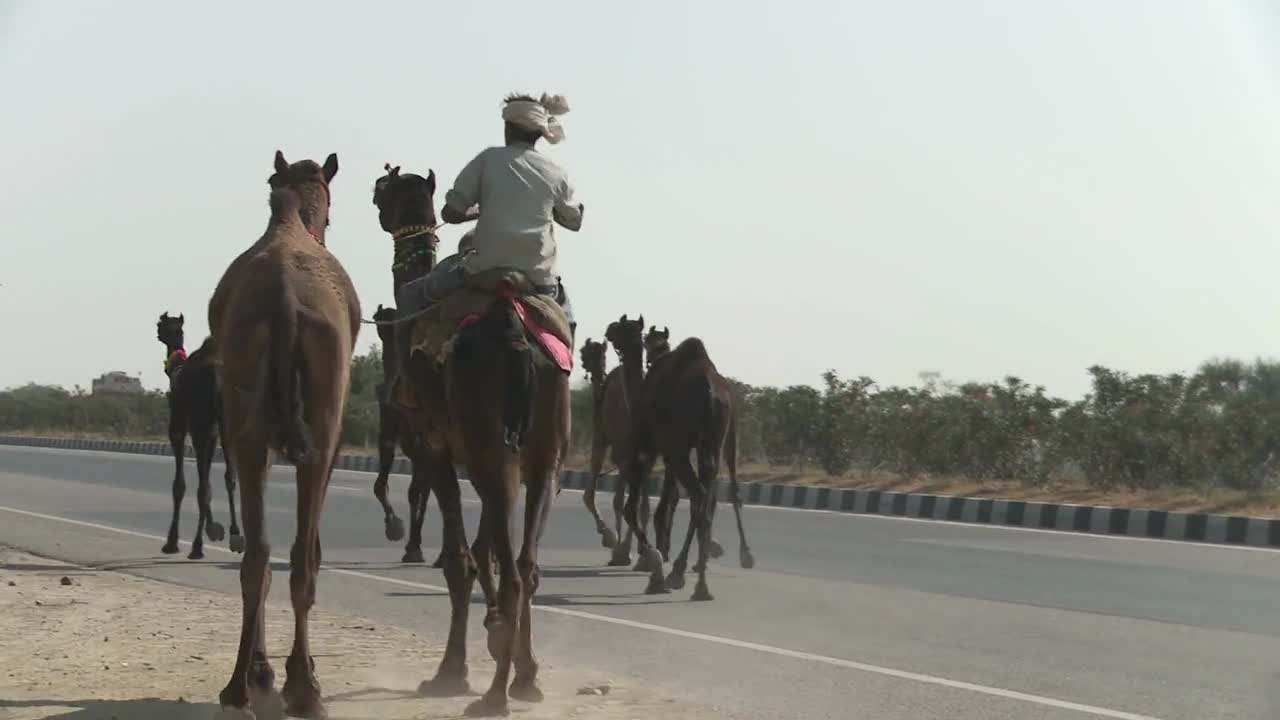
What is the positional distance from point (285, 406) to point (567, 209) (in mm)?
1567

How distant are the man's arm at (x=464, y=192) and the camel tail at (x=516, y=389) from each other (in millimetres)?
691

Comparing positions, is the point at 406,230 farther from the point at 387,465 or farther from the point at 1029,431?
the point at 1029,431

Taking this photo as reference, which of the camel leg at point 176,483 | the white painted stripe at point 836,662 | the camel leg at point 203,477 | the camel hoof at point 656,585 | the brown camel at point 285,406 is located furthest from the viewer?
the camel leg at point 176,483

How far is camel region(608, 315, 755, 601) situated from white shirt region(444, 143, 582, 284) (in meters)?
4.94

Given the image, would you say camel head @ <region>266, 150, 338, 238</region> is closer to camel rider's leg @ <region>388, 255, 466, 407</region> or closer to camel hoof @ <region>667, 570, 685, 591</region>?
camel rider's leg @ <region>388, 255, 466, 407</region>

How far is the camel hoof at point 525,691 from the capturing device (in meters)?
7.28

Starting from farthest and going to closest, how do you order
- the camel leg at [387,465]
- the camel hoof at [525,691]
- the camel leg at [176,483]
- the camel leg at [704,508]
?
the camel leg at [176,483] → the camel leg at [387,465] → the camel leg at [704,508] → the camel hoof at [525,691]

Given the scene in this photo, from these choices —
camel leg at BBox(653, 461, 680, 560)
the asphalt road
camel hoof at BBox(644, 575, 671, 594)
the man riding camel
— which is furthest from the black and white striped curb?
the man riding camel

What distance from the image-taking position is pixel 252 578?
6.70 m

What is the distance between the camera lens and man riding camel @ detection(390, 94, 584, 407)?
294 inches

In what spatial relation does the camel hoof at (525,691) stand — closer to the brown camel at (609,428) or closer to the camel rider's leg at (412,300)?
the camel rider's leg at (412,300)

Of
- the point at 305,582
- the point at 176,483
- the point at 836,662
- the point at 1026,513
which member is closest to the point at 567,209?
the point at 305,582

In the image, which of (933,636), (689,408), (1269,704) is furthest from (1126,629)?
(689,408)

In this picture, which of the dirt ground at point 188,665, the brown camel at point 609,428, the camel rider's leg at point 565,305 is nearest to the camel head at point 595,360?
the brown camel at point 609,428
